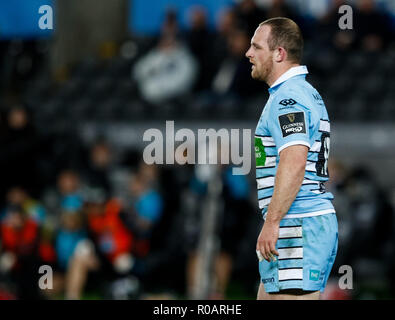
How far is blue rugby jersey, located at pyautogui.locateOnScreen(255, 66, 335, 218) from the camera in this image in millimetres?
4387

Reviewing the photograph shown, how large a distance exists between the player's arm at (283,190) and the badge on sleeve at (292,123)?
79mm

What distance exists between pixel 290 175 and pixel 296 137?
0.19 meters

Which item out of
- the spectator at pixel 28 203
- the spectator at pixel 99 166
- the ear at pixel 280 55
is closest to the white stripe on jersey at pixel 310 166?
the ear at pixel 280 55

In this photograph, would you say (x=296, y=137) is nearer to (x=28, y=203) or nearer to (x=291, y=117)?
(x=291, y=117)

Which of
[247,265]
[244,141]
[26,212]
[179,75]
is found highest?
[179,75]

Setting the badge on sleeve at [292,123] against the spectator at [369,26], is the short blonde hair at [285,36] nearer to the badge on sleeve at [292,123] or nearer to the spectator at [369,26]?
the badge on sleeve at [292,123]

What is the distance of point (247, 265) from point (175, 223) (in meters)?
0.98

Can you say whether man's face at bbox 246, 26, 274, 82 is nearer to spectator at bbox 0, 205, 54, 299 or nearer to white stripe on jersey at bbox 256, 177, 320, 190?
white stripe on jersey at bbox 256, 177, 320, 190

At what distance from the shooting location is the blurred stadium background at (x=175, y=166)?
10.4 metres

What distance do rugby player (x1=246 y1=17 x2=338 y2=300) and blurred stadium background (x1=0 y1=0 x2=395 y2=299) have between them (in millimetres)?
5077

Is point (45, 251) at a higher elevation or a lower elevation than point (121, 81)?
lower

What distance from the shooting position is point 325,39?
12117 mm
